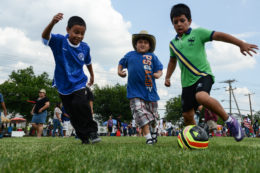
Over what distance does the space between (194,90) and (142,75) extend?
1.41m

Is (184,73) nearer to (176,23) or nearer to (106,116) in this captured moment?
(176,23)

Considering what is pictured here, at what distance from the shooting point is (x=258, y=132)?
2594cm

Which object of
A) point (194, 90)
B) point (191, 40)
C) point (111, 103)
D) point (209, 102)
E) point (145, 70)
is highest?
point (111, 103)

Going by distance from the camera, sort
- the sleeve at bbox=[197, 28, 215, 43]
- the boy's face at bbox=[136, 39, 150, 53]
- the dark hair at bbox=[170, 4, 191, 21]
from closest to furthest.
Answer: the sleeve at bbox=[197, 28, 215, 43], the dark hair at bbox=[170, 4, 191, 21], the boy's face at bbox=[136, 39, 150, 53]

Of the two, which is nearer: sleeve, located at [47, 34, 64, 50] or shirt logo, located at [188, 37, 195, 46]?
shirt logo, located at [188, 37, 195, 46]

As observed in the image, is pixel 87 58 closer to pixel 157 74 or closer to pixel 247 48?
pixel 157 74

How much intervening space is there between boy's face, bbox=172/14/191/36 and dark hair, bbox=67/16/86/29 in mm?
1849

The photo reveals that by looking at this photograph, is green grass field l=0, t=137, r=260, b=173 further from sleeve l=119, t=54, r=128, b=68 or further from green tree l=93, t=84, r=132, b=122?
green tree l=93, t=84, r=132, b=122

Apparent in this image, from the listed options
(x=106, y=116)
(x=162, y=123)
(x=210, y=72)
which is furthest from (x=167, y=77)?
(x=106, y=116)

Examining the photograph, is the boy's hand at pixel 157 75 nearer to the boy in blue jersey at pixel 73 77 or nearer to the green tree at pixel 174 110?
the boy in blue jersey at pixel 73 77

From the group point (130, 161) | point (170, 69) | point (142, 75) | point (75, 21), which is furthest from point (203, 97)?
point (75, 21)

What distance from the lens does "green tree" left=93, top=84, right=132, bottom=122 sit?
196 ft

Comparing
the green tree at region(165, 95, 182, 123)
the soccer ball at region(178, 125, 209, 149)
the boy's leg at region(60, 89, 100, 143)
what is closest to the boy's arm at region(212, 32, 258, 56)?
the soccer ball at region(178, 125, 209, 149)

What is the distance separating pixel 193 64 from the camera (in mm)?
4566
